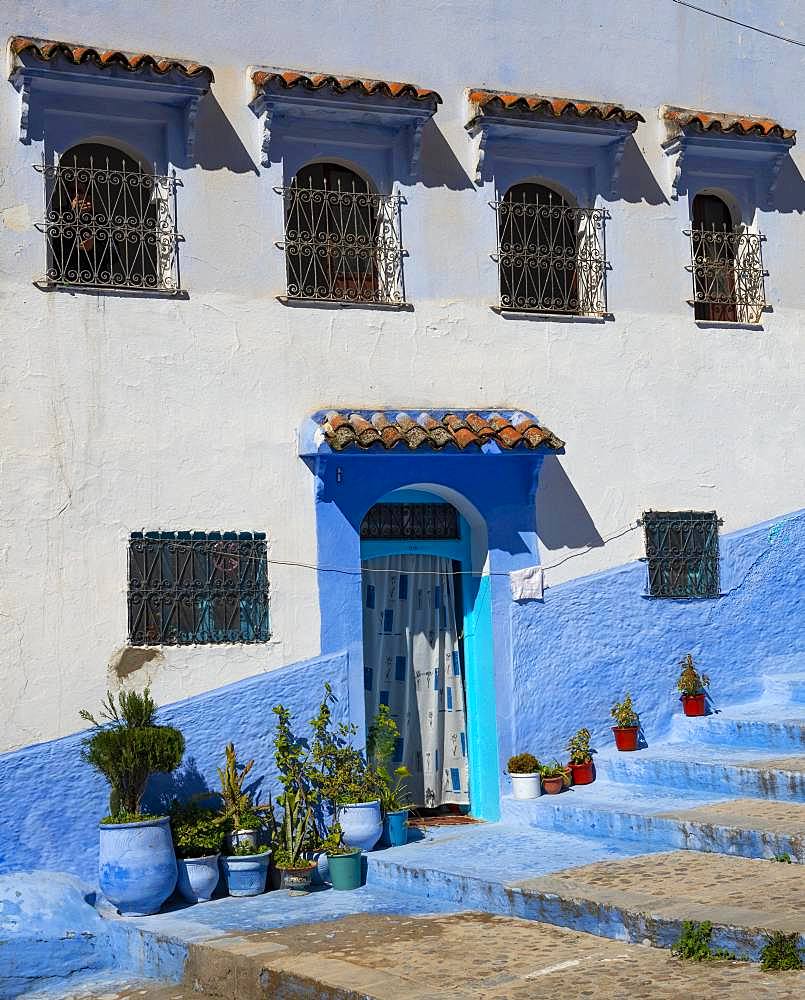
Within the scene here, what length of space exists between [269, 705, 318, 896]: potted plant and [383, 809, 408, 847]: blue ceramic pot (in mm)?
616

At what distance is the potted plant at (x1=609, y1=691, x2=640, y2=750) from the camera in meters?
12.5

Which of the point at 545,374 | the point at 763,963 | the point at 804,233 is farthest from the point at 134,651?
the point at 804,233

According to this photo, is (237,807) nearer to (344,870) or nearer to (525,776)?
(344,870)

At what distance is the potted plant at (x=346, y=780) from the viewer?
11156mm

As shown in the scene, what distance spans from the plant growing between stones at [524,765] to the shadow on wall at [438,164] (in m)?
5.00

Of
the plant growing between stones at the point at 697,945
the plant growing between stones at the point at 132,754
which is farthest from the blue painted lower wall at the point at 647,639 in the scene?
the plant growing between stones at the point at 697,945

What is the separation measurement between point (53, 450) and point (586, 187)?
18.1ft

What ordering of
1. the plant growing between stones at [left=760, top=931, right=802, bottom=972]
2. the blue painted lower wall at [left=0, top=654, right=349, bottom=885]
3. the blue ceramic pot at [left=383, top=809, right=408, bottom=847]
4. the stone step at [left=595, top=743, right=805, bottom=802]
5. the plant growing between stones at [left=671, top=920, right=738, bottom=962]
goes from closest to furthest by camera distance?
the plant growing between stones at [left=760, top=931, right=802, bottom=972]
the plant growing between stones at [left=671, top=920, right=738, bottom=962]
the blue painted lower wall at [left=0, top=654, right=349, bottom=885]
the stone step at [left=595, top=743, right=805, bottom=802]
the blue ceramic pot at [left=383, top=809, right=408, bottom=847]

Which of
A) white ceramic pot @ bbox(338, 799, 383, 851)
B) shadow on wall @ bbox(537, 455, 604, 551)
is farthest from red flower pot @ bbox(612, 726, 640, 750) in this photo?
white ceramic pot @ bbox(338, 799, 383, 851)

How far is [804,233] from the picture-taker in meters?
13.9

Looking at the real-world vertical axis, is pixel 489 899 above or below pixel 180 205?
below

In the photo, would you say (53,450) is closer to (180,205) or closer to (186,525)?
(186,525)

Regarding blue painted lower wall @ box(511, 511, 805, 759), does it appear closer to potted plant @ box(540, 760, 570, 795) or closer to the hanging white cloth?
potted plant @ box(540, 760, 570, 795)

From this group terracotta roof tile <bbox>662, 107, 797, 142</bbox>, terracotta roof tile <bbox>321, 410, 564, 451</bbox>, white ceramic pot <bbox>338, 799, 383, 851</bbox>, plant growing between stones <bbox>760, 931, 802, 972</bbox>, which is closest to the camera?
plant growing between stones <bbox>760, 931, 802, 972</bbox>
